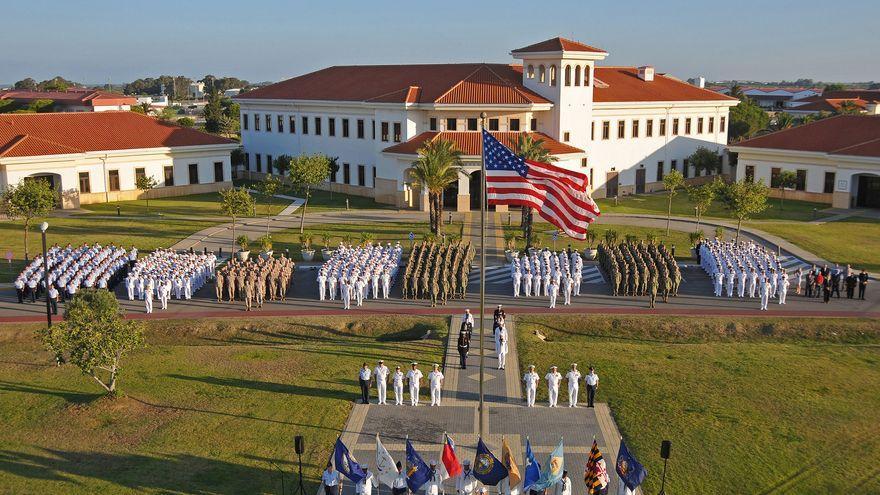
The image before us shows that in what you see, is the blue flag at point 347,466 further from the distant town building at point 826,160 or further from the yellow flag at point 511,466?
the distant town building at point 826,160

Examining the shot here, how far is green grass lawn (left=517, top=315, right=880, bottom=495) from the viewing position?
55.8ft

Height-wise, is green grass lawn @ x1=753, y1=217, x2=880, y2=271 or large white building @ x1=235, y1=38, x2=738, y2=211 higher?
large white building @ x1=235, y1=38, x2=738, y2=211

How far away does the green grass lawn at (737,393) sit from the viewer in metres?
17.0

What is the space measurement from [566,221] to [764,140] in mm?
45858

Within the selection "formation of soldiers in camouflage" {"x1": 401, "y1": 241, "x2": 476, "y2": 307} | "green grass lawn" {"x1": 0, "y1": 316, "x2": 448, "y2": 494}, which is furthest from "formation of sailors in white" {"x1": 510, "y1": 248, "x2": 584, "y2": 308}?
"green grass lawn" {"x1": 0, "y1": 316, "x2": 448, "y2": 494}

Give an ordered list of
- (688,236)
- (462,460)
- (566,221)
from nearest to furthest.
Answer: (462,460)
(566,221)
(688,236)

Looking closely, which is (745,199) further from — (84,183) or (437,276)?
(84,183)

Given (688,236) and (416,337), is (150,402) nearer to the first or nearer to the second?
(416,337)

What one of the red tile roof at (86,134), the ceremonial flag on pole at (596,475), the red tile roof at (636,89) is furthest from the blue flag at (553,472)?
the red tile roof at (86,134)

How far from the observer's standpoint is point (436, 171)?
4075 centimetres

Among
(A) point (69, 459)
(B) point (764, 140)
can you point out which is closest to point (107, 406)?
(A) point (69, 459)

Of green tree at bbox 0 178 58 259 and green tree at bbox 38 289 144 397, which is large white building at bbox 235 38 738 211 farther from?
green tree at bbox 38 289 144 397

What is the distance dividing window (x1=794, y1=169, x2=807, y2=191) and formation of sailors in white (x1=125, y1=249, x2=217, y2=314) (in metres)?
43.4

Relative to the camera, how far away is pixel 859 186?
53438mm
